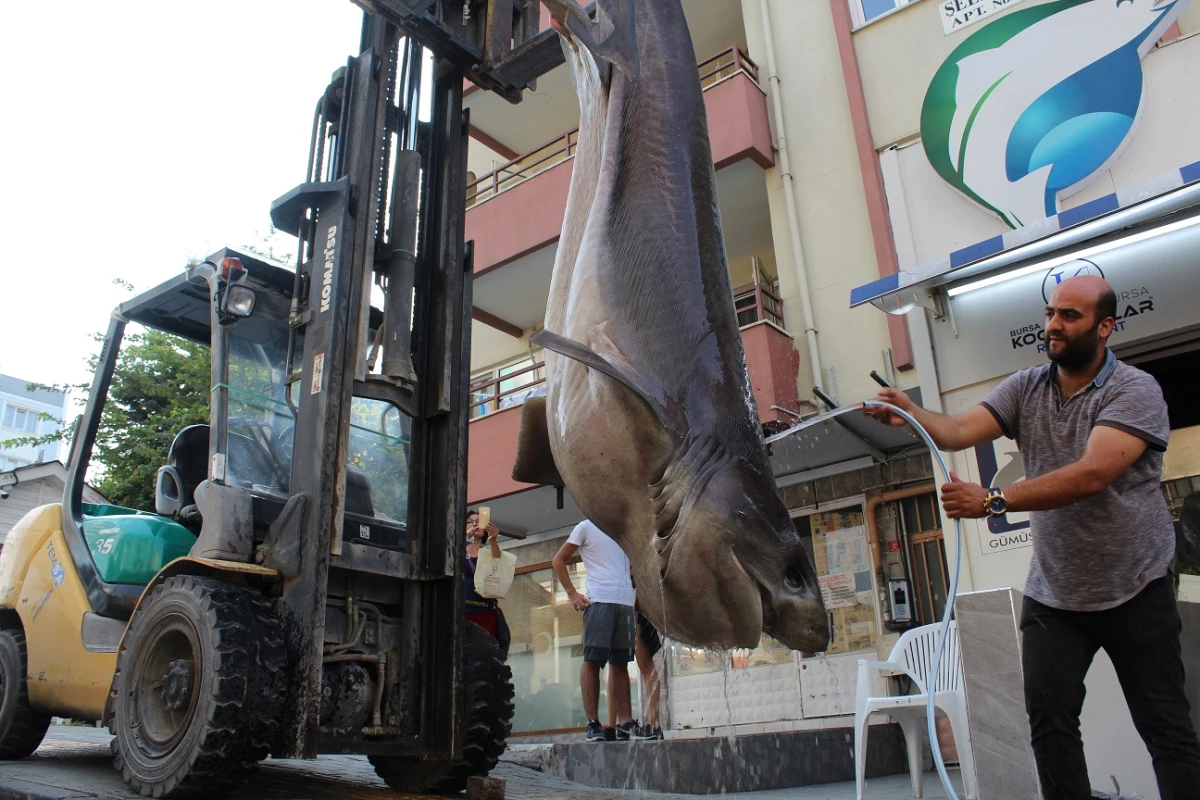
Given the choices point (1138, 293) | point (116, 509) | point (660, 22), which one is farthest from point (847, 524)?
point (660, 22)

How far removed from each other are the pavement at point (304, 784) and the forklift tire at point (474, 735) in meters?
0.10

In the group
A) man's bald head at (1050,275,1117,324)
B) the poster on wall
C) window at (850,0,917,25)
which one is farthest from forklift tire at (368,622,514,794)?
window at (850,0,917,25)

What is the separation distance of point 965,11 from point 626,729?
6.83 metres

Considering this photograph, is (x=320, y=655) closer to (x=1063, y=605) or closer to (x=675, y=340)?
(x=675, y=340)

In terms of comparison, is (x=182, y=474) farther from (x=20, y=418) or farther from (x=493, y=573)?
(x=20, y=418)

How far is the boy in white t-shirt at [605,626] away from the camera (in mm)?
5090

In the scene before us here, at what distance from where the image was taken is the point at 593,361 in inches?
56.3

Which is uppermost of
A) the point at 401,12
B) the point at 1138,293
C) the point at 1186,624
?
the point at 401,12

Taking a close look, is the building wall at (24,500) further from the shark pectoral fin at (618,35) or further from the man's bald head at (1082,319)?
the man's bald head at (1082,319)

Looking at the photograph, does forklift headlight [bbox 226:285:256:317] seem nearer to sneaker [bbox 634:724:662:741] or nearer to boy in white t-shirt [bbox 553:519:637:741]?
A: boy in white t-shirt [bbox 553:519:637:741]

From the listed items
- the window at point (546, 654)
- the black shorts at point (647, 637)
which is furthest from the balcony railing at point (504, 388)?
the black shorts at point (647, 637)

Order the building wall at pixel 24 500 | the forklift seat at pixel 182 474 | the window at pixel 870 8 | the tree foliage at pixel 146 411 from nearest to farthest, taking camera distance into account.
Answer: the forklift seat at pixel 182 474
the window at pixel 870 8
the tree foliage at pixel 146 411
the building wall at pixel 24 500

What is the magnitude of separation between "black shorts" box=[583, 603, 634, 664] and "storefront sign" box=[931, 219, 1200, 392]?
8.18ft

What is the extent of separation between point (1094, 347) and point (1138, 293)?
3.34m
